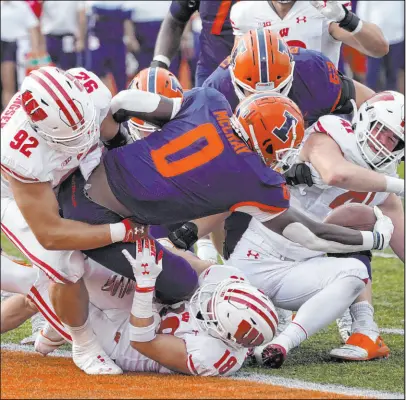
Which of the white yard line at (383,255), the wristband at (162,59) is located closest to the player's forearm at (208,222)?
the wristband at (162,59)

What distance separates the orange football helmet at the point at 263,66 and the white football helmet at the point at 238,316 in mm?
1083

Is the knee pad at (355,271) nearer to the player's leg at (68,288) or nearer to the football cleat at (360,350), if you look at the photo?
the football cleat at (360,350)

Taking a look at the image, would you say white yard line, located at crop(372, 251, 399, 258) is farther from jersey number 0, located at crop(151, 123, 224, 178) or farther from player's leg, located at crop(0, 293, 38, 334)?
jersey number 0, located at crop(151, 123, 224, 178)

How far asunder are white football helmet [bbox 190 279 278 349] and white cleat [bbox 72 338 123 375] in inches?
15.0

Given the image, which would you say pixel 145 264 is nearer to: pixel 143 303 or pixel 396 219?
pixel 143 303

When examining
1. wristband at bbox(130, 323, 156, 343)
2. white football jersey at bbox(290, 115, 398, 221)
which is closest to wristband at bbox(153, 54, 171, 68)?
white football jersey at bbox(290, 115, 398, 221)

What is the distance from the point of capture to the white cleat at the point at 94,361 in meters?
4.29

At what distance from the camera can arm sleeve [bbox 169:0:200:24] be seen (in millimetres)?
6633

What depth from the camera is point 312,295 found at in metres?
4.68

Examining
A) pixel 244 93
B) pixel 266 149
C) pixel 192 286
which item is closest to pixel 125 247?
pixel 192 286

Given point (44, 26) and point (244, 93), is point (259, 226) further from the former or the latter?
point (44, 26)

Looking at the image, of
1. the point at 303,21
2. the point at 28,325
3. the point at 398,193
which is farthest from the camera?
the point at 303,21

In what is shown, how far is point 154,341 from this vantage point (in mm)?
4238

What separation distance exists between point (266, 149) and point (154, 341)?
0.85 m
